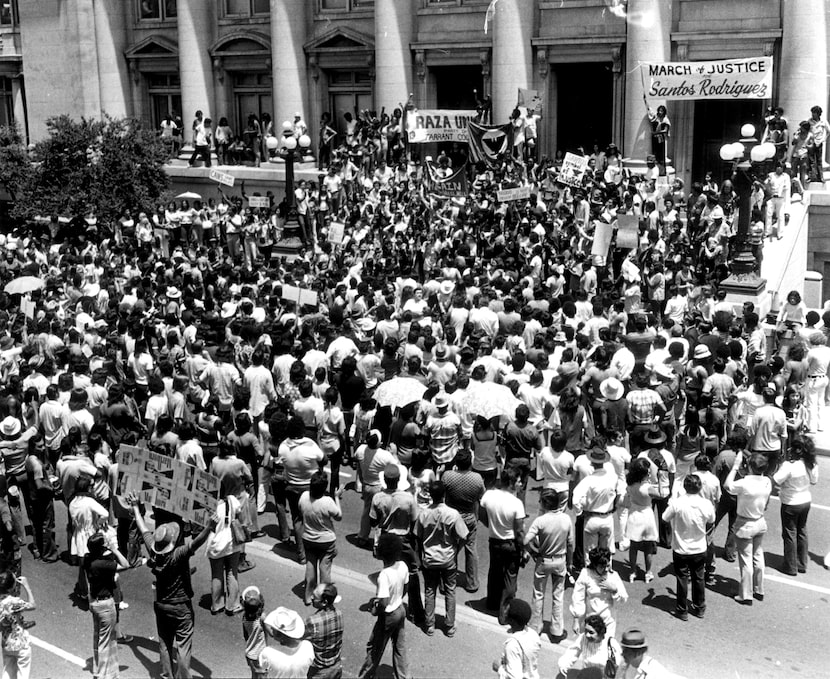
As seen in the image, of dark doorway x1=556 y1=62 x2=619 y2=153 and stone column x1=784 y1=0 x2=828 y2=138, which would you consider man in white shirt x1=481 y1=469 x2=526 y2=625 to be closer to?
stone column x1=784 y1=0 x2=828 y2=138

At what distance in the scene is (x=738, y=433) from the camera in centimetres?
1108

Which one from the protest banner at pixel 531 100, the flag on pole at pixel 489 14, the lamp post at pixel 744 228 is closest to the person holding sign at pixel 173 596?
the lamp post at pixel 744 228

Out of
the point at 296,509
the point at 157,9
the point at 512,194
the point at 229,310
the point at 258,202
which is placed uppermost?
the point at 157,9

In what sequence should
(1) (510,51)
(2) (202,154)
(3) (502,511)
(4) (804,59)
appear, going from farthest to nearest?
1. (2) (202,154)
2. (1) (510,51)
3. (4) (804,59)
4. (3) (502,511)

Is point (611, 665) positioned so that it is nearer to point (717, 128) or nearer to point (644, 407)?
point (644, 407)

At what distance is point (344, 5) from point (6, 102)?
17.0 metres

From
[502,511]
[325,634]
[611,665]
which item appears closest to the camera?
[325,634]

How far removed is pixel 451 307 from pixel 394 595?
8.80 meters

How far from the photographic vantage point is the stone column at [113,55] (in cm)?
3991

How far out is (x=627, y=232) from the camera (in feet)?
65.7

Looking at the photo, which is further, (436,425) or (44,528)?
(44,528)

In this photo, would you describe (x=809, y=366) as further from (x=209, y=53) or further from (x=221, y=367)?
(x=209, y=53)

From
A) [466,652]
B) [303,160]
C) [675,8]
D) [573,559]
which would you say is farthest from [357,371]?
[303,160]

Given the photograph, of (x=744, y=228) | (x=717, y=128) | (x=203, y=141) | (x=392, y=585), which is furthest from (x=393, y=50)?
(x=392, y=585)
